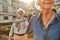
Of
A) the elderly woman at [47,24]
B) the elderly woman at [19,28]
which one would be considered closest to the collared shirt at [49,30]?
the elderly woman at [47,24]

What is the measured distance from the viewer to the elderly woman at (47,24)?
3.25 feet

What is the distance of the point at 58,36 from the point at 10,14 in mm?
8103

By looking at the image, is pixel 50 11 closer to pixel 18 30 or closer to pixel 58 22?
pixel 58 22

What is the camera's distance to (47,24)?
1.03m

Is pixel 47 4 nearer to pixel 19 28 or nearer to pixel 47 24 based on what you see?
pixel 47 24

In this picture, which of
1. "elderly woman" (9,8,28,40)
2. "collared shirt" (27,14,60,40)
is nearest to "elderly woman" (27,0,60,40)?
"collared shirt" (27,14,60,40)

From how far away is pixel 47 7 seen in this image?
1.01 m

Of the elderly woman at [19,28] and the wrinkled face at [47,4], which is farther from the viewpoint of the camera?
the elderly woman at [19,28]

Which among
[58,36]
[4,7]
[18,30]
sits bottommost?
[4,7]

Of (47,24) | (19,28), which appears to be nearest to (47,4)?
(47,24)

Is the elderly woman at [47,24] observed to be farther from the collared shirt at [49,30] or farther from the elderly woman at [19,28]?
the elderly woman at [19,28]

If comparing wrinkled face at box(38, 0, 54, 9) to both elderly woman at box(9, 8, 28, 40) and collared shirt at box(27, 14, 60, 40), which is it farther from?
elderly woman at box(9, 8, 28, 40)

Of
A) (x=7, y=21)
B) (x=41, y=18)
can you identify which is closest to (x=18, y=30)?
(x=41, y=18)

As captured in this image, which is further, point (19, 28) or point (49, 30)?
point (19, 28)
